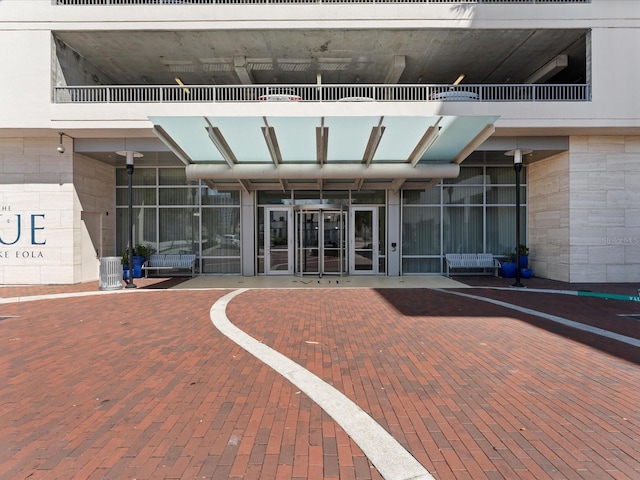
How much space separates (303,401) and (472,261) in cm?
1275

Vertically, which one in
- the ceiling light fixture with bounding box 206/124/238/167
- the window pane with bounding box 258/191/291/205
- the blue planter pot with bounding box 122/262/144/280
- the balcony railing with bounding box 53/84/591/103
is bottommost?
the blue planter pot with bounding box 122/262/144/280

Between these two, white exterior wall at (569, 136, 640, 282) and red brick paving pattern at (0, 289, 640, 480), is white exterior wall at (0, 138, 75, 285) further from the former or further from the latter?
white exterior wall at (569, 136, 640, 282)

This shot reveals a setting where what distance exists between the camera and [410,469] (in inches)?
110

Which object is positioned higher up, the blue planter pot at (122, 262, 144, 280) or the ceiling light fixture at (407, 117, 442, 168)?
the ceiling light fixture at (407, 117, 442, 168)

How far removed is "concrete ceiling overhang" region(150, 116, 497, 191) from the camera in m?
9.44

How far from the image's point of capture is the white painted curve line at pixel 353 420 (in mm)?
2812

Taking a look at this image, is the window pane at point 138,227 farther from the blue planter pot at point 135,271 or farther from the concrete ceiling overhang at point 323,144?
the concrete ceiling overhang at point 323,144

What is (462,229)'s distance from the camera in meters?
15.7

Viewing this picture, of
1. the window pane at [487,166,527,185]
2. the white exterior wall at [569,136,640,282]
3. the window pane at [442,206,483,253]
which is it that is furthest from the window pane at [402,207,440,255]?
the white exterior wall at [569,136,640,282]

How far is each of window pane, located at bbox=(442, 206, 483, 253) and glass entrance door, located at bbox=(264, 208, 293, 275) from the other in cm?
667

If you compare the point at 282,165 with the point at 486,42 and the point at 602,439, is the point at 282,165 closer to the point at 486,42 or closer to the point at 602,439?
the point at 486,42

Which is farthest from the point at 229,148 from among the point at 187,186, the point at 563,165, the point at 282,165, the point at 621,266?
the point at 621,266

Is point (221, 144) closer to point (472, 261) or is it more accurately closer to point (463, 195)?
point (463, 195)

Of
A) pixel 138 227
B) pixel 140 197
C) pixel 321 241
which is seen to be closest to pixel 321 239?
Answer: pixel 321 241
